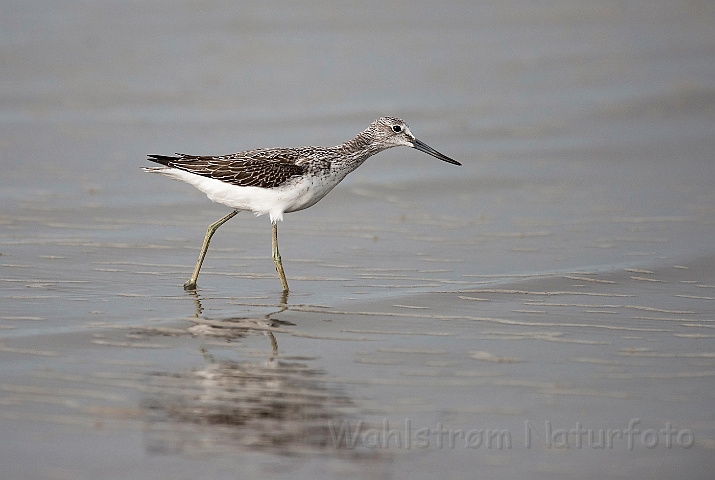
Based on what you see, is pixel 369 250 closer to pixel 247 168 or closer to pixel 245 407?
pixel 247 168

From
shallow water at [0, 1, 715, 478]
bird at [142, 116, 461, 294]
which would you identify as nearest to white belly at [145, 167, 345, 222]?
bird at [142, 116, 461, 294]

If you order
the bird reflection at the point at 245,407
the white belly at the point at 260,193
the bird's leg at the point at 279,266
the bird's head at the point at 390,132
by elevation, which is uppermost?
the bird's head at the point at 390,132

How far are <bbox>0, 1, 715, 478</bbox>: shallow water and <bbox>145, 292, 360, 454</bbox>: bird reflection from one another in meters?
0.02

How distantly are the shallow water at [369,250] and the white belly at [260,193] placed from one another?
0.61 metres

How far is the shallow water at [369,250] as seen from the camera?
559cm

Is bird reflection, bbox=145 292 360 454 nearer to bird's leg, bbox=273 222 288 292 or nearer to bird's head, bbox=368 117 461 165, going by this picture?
bird's leg, bbox=273 222 288 292

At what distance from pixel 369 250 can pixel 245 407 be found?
3.78m

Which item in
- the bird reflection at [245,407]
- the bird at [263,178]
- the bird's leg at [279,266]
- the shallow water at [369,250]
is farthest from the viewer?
the bird at [263,178]

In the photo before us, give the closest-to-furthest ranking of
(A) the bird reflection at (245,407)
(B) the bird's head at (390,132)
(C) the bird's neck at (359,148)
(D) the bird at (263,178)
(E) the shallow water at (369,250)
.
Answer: (A) the bird reflection at (245,407) < (E) the shallow water at (369,250) < (D) the bird at (263,178) < (C) the bird's neck at (359,148) < (B) the bird's head at (390,132)

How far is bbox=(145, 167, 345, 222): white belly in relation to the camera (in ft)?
27.9

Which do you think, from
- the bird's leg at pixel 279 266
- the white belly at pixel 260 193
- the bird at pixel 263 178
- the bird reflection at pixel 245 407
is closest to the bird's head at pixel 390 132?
the bird at pixel 263 178

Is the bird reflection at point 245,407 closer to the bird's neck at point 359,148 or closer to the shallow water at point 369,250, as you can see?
the shallow water at point 369,250

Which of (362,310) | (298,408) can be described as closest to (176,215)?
(362,310)

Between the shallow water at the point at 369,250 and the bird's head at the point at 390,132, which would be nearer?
the shallow water at the point at 369,250
